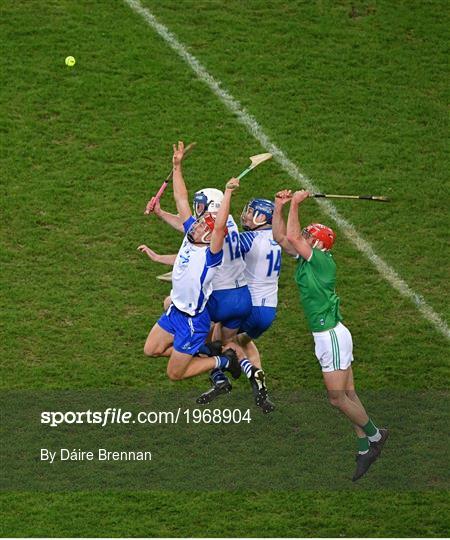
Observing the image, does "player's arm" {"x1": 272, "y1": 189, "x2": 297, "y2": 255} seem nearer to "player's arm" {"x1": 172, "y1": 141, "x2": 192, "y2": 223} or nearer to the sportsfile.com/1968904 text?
"player's arm" {"x1": 172, "y1": 141, "x2": 192, "y2": 223}

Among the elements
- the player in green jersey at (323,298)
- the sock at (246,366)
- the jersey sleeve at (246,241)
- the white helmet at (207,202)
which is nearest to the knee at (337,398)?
the player in green jersey at (323,298)

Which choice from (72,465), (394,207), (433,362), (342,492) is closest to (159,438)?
(72,465)

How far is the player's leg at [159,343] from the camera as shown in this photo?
1544 cm

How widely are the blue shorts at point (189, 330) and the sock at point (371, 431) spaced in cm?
179

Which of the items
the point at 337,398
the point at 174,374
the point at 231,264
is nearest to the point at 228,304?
the point at 231,264

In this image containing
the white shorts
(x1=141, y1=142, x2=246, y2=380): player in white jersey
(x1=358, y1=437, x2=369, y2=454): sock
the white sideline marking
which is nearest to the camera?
(x1=141, y1=142, x2=246, y2=380): player in white jersey

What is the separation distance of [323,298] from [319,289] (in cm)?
11

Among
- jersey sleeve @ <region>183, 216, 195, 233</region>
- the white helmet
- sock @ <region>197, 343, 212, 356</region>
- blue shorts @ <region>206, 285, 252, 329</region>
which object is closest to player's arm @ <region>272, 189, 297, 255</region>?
the white helmet

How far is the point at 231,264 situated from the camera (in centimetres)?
1538

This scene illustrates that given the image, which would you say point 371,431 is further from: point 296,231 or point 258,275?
point 296,231

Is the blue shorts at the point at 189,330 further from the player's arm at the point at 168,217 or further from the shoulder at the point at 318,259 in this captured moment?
the shoulder at the point at 318,259

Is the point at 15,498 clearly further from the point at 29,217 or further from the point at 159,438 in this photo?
the point at 29,217

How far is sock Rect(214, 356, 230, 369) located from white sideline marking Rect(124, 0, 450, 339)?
310 cm

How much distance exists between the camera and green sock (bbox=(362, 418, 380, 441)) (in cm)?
1540
